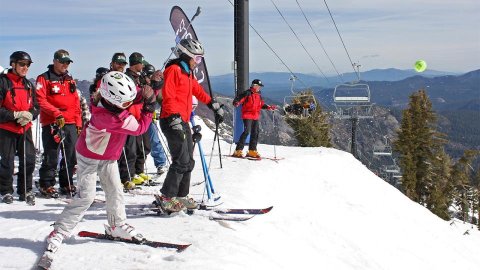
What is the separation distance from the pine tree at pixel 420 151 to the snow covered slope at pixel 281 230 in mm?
31134

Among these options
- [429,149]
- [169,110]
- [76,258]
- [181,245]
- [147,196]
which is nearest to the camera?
[76,258]

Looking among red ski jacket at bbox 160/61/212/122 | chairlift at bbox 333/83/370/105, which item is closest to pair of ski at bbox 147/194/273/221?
red ski jacket at bbox 160/61/212/122

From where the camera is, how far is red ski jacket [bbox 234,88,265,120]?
1288cm

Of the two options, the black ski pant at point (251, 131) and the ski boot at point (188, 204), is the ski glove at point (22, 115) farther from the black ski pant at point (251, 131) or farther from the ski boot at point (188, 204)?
the black ski pant at point (251, 131)

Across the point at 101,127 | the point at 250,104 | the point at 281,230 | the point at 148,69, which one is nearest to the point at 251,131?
the point at 250,104

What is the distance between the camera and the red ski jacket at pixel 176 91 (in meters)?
6.59

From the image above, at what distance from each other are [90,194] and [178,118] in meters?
1.80

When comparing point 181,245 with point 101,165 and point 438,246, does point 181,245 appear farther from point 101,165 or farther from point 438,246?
point 438,246

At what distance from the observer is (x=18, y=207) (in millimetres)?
7059

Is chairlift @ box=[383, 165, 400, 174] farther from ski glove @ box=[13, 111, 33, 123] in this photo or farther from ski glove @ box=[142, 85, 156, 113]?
ski glove @ box=[142, 85, 156, 113]

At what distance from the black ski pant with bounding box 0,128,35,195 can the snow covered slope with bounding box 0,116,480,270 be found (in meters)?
0.32

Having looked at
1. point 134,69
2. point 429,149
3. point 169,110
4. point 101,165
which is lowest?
point 429,149

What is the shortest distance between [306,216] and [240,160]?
449cm

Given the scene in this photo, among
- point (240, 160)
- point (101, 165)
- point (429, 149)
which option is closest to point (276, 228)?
point (101, 165)
